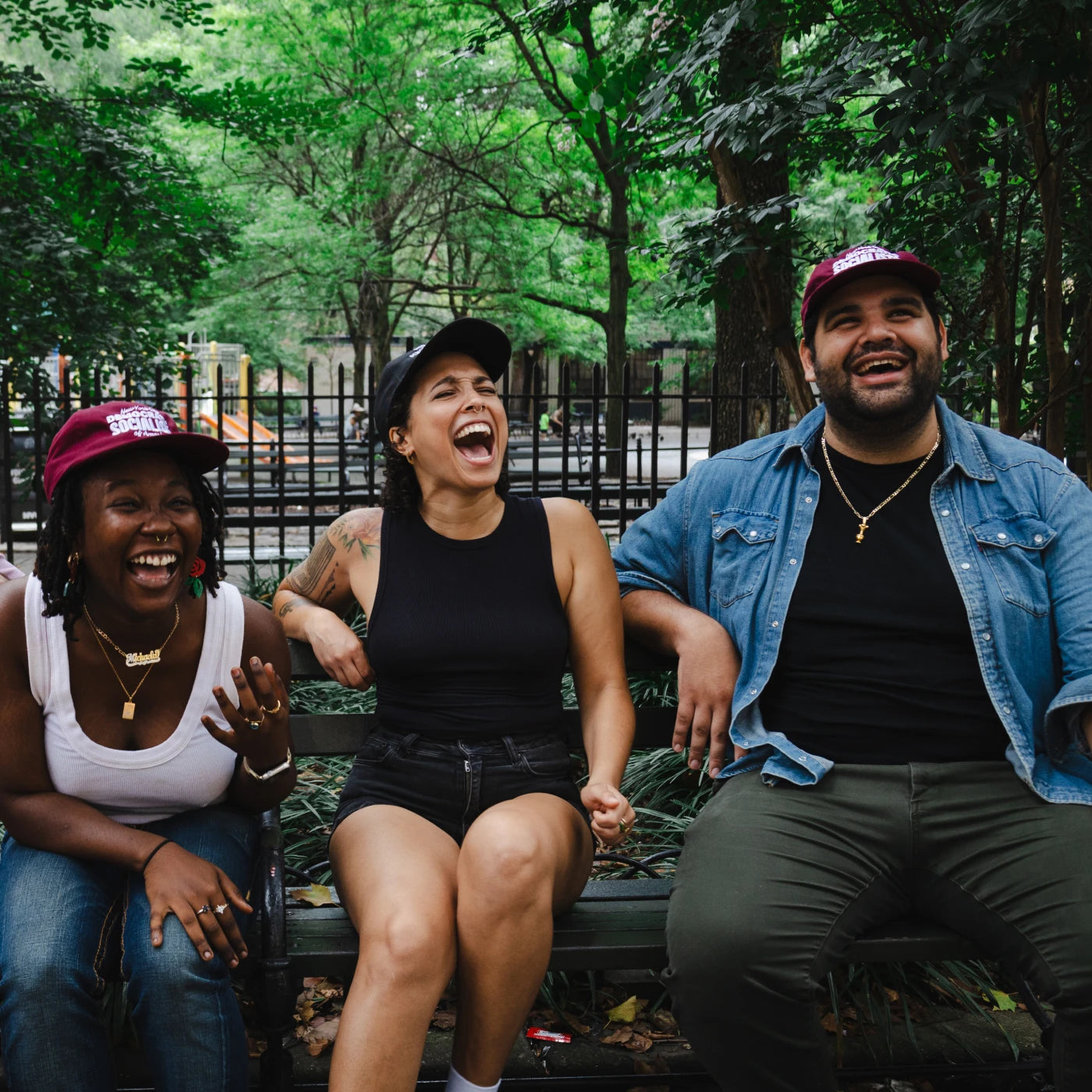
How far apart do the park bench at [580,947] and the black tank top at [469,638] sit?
17.8 inches

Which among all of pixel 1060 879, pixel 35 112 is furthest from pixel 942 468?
pixel 35 112

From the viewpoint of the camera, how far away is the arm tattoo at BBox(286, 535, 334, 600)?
309cm

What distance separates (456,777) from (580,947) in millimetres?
476

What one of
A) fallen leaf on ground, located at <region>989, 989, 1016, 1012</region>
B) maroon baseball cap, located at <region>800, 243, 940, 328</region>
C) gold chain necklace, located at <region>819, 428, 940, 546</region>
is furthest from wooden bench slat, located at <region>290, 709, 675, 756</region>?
fallen leaf on ground, located at <region>989, 989, 1016, 1012</region>

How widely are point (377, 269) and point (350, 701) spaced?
16.7 metres

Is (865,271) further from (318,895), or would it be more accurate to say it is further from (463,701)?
(318,895)

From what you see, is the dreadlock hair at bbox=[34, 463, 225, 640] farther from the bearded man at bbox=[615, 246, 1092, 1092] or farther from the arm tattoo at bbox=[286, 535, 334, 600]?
the bearded man at bbox=[615, 246, 1092, 1092]

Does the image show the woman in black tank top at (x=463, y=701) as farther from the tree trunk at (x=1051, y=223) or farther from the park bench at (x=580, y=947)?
the tree trunk at (x=1051, y=223)

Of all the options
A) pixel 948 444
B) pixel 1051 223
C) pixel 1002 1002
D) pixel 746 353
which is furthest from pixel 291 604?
pixel 746 353

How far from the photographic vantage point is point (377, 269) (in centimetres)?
2055

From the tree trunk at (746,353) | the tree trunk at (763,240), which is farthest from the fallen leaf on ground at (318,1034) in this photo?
the tree trunk at (746,353)

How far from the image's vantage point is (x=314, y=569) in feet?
10.2

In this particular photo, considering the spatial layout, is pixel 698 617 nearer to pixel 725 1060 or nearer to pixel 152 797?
pixel 725 1060

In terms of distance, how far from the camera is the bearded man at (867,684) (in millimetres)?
2479
